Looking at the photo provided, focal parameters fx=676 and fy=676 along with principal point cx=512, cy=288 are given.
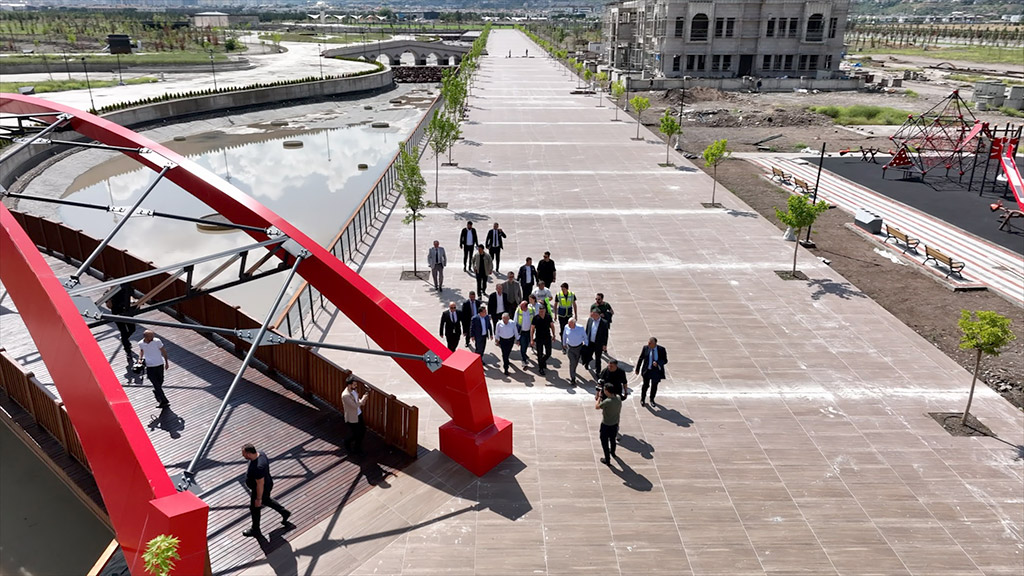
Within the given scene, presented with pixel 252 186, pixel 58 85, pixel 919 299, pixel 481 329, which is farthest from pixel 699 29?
pixel 481 329

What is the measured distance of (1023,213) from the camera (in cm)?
2131

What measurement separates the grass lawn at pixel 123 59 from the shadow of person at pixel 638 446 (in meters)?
73.0

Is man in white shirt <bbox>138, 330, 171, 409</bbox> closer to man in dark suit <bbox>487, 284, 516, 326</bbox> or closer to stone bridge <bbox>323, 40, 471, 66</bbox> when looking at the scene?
man in dark suit <bbox>487, 284, 516, 326</bbox>

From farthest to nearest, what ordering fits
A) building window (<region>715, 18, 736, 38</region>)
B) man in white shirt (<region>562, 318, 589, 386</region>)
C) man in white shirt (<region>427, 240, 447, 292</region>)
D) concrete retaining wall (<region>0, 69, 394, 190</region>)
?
building window (<region>715, 18, 736, 38</region>) < concrete retaining wall (<region>0, 69, 394, 190</region>) < man in white shirt (<region>427, 240, 447, 292</region>) < man in white shirt (<region>562, 318, 589, 386</region>)

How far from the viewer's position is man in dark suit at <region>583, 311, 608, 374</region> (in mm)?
11555

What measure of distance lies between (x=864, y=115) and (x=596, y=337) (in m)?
41.0

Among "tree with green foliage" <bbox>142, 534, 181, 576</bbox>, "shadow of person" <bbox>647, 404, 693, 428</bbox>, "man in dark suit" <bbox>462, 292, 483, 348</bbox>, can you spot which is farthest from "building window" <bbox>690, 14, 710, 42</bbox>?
"tree with green foliage" <bbox>142, 534, 181, 576</bbox>

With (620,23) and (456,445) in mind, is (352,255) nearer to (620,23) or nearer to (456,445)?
(456,445)

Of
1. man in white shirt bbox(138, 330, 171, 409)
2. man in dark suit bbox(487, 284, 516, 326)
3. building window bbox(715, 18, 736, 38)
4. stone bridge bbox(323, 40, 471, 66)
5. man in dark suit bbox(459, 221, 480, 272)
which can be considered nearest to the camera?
man in white shirt bbox(138, 330, 171, 409)

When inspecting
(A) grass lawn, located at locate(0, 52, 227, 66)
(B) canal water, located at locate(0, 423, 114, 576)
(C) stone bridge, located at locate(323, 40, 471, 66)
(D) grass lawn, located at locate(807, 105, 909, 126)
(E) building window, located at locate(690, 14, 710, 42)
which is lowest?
(B) canal water, located at locate(0, 423, 114, 576)

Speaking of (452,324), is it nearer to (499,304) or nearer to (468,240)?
(499,304)

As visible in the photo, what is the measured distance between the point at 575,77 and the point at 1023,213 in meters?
54.4

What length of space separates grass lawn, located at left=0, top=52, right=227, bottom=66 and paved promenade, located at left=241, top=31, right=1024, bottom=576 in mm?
65125

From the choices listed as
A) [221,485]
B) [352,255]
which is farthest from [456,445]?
[352,255]
